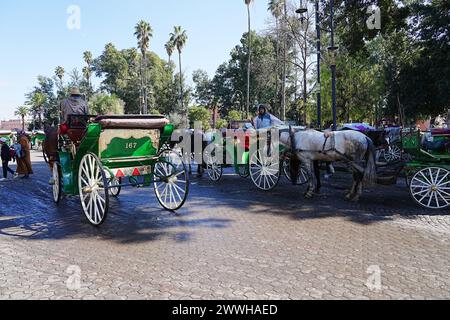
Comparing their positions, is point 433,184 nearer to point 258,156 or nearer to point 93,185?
point 258,156

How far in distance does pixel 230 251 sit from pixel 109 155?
288cm

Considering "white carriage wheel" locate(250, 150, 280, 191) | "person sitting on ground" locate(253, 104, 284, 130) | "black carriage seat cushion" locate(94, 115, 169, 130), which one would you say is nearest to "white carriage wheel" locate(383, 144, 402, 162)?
"person sitting on ground" locate(253, 104, 284, 130)

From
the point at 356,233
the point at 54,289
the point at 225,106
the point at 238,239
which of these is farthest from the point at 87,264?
the point at 225,106

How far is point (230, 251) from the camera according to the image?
5.09 metres

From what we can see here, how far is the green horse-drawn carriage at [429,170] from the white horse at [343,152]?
75 cm

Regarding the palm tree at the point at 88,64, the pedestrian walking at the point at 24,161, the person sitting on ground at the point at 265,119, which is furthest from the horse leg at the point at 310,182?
the palm tree at the point at 88,64

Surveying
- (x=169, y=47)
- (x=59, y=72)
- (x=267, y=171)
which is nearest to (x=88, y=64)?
(x=59, y=72)

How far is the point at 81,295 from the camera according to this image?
3719 mm

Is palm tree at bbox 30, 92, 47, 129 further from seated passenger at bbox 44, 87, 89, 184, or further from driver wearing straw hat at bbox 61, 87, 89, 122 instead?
driver wearing straw hat at bbox 61, 87, 89, 122

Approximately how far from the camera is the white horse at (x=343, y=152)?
8234mm

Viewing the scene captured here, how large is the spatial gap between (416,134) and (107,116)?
6.08 m

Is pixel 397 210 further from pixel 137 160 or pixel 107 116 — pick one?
pixel 107 116

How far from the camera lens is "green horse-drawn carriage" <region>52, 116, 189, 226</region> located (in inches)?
247

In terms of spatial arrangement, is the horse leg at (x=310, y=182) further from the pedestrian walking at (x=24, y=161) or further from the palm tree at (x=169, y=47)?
the palm tree at (x=169, y=47)
